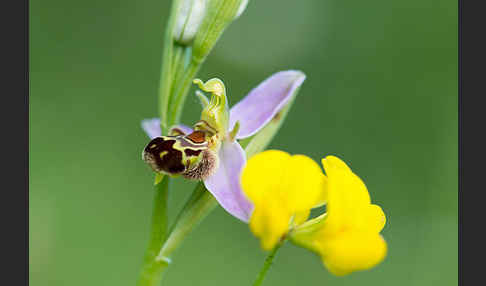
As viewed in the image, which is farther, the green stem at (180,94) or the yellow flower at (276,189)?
the green stem at (180,94)

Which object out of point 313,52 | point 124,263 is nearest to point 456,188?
point 313,52

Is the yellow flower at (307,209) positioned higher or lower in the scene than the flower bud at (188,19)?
lower

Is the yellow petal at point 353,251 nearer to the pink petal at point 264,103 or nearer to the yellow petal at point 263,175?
the yellow petal at point 263,175

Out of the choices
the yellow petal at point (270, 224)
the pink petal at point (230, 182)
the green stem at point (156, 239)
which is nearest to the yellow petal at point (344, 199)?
the yellow petal at point (270, 224)

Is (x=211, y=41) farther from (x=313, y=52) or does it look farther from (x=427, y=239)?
(x=313, y=52)

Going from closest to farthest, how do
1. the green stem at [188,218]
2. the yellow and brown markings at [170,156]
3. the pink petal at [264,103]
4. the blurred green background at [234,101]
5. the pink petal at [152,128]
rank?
the yellow and brown markings at [170,156] < the green stem at [188,218] < the pink petal at [264,103] < the pink petal at [152,128] < the blurred green background at [234,101]

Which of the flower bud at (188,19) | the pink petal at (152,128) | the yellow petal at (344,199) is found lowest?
the yellow petal at (344,199)

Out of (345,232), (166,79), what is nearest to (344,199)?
(345,232)

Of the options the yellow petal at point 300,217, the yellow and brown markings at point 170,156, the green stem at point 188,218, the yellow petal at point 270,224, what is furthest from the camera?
the green stem at point 188,218
